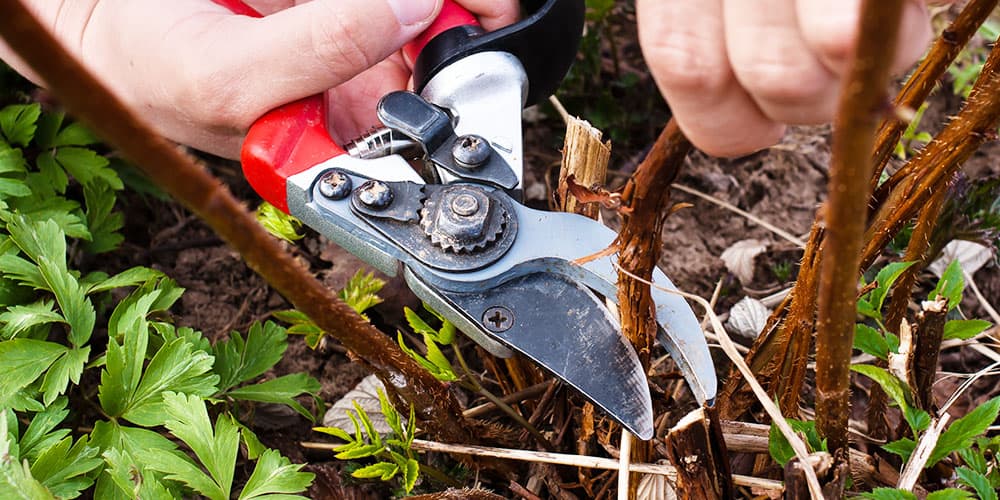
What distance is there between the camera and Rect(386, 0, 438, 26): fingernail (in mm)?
1858

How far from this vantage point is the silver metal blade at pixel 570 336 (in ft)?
4.70

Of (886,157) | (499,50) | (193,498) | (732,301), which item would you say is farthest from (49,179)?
(886,157)

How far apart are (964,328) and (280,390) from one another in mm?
1258

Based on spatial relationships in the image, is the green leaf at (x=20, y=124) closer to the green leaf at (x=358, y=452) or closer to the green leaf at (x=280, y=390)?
the green leaf at (x=280, y=390)

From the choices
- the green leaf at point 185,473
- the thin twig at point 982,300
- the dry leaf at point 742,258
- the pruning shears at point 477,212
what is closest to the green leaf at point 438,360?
the pruning shears at point 477,212

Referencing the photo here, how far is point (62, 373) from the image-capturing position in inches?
65.1

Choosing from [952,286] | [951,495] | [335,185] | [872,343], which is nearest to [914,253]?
[952,286]

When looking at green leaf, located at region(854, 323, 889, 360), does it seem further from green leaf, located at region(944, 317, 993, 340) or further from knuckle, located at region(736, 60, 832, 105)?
knuckle, located at region(736, 60, 832, 105)

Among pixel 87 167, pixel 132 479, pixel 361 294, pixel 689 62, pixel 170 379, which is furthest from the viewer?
pixel 87 167

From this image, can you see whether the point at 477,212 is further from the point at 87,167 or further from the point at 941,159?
the point at 87,167

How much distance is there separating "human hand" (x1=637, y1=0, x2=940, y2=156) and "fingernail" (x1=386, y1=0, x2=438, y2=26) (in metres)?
0.95

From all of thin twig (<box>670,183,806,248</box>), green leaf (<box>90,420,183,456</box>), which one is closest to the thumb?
green leaf (<box>90,420,183,456</box>)

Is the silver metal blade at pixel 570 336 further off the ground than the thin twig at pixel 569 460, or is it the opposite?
the silver metal blade at pixel 570 336

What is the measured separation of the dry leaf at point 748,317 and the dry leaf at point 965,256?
525 millimetres
